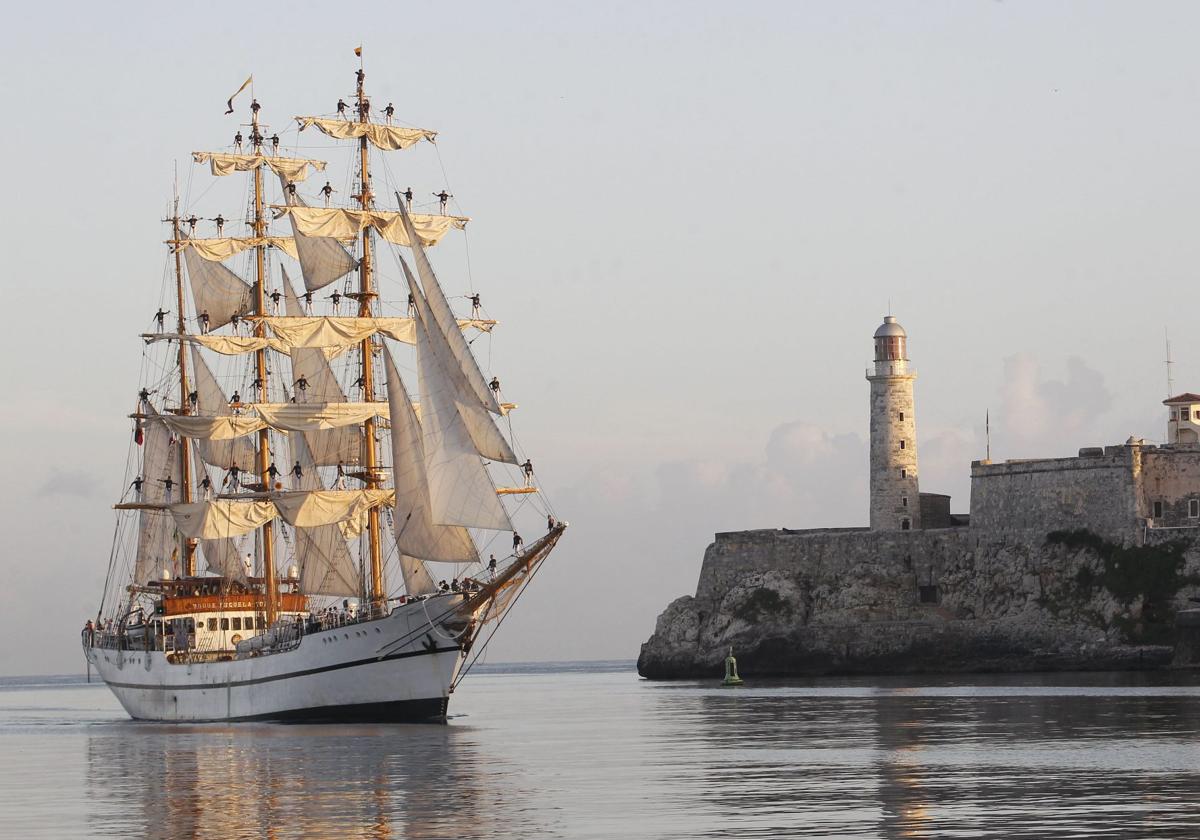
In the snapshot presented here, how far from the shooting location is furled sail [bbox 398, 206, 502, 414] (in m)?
58.8

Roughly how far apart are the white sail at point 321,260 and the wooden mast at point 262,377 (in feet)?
14.0

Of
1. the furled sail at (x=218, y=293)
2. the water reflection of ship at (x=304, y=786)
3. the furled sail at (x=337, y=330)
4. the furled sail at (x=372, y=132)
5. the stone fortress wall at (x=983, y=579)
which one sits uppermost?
the furled sail at (x=372, y=132)

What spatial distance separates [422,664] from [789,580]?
41.0 m

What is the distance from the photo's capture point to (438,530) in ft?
201

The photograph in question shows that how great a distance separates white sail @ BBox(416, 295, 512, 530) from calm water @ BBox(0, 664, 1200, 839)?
6516 millimetres

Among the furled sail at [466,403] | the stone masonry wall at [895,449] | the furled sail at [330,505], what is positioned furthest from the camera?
the stone masonry wall at [895,449]

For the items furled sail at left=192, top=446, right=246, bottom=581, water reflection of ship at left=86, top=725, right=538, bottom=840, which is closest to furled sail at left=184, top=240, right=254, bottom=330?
furled sail at left=192, top=446, right=246, bottom=581

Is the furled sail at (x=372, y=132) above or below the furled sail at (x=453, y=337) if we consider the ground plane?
above

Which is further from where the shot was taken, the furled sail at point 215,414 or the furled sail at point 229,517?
the furled sail at point 215,414

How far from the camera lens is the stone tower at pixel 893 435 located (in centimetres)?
9981

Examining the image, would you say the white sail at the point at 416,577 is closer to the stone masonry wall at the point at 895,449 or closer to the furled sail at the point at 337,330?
the furled sail at the point at 337,330

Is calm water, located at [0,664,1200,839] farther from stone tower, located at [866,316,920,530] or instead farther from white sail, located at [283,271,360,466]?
stone tower, located at [866,316,920,530]

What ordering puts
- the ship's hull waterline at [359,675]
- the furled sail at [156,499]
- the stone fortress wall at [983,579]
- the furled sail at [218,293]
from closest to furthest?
the ship's hull waterline at [359,675] → the furled sail at [218,293] → the furled sail at [156,499] → the stone fortress wall at [983,579]

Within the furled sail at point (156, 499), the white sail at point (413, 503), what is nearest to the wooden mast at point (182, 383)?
the furled sail at point (156, 499)
